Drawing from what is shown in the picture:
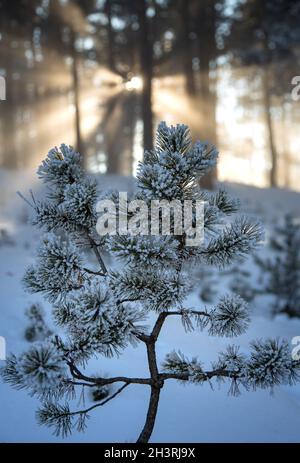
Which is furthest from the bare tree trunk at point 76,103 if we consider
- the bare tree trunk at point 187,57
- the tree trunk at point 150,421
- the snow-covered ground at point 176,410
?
the tree trunk at point 150,421

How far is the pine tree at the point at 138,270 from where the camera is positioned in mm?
1685

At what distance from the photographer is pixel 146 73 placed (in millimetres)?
12227

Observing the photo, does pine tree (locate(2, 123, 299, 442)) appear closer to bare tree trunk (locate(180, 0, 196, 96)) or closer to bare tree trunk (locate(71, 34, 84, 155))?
bare tree trunk (locate(180, 0, 196, 96))

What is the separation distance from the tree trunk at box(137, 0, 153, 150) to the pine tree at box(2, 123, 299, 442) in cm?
1022

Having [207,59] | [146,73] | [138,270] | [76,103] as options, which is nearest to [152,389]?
[138,270]

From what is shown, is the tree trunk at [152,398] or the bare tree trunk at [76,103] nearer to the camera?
the tree trunk at [152,398]

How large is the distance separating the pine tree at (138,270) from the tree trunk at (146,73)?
33.5 ft

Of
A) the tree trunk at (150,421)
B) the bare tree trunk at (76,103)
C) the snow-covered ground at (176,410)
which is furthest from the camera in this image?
the bare tree trunk at (76,103)

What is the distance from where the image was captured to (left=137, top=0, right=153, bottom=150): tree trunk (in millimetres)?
11938

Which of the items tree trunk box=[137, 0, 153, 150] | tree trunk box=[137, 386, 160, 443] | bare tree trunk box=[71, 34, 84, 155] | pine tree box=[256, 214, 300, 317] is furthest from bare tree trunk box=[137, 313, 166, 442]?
bare tree trunk box=[71, 34, 84, 155]

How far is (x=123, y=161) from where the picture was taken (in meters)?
35.7

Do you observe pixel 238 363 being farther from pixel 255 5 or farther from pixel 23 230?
pixel 255 5

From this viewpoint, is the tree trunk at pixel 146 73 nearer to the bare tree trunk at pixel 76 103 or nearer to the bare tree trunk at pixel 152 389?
the bare tree trunk at pixel 76 103

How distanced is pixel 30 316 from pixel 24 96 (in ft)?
78.1
